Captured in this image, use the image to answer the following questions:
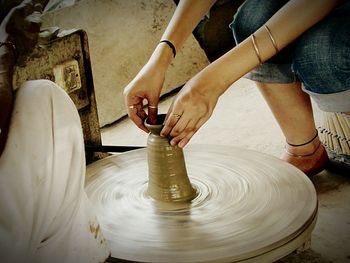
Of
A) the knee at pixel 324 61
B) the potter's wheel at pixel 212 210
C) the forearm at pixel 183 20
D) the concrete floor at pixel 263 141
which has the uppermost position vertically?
the forearm at pixel 183 20

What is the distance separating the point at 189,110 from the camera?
1.40m

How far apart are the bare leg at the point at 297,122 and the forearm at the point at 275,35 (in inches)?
15.7

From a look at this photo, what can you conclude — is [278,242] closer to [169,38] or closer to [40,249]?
[40,249]

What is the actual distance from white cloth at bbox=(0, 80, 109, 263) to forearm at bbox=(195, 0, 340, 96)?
549 millimetres

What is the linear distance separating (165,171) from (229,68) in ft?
1.08

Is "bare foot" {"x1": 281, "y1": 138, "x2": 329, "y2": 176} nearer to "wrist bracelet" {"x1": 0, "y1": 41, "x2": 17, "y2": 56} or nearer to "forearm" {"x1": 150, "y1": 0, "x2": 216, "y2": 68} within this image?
"forearm" {"x1": 150, "y1": 0, "x2": 216, "y2": 68}

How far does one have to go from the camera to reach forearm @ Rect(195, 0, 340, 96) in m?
1.51

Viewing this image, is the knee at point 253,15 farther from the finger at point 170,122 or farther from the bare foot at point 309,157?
the finger at point 170,122

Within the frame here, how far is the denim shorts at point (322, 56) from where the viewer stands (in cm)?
161

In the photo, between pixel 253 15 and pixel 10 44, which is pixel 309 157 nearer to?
pixel 253 15

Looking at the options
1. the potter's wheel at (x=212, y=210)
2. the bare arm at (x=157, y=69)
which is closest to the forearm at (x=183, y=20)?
the bare arm at (x=157, y=69)

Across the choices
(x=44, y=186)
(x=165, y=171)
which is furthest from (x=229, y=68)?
(x=44, y=186)

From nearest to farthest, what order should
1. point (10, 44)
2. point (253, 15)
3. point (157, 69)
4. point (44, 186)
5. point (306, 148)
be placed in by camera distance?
1. point (44, 186)
2. point (10, 44)
3. point (157, 69)
4. point (253, 15)
5. point (306, 148)

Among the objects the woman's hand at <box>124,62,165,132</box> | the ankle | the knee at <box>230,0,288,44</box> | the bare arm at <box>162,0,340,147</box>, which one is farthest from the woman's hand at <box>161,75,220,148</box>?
the ankle
